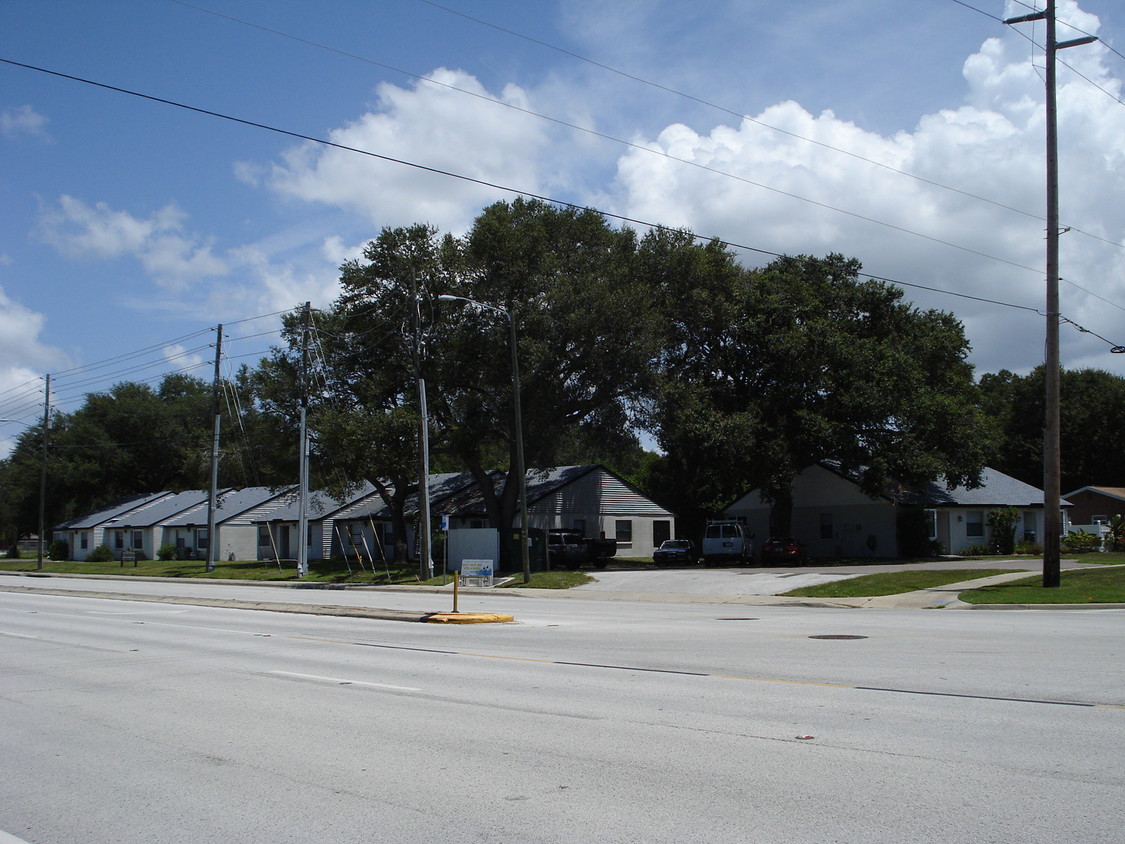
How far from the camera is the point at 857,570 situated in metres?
35.0

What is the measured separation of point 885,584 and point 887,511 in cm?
1976

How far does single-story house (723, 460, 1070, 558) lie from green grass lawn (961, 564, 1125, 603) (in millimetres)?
17721

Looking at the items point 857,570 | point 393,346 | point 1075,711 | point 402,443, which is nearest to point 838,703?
point 1075,711

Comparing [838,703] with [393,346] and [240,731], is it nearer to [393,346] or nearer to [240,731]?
[240,731]

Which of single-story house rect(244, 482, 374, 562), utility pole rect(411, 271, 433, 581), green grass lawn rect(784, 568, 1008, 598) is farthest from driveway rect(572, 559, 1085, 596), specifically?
single-story house rect(244, 482, 374, 562)

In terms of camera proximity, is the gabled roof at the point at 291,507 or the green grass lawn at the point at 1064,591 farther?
the gabled roof at the point at 291,507

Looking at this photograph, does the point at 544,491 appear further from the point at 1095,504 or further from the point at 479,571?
the point at 1095,504

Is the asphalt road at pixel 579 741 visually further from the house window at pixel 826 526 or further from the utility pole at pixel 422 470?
the house window at pixel 826 526

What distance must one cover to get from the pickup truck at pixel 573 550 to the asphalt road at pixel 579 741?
2820cm

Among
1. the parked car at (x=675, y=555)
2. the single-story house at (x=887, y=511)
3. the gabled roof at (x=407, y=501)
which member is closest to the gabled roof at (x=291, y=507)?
the gabled roof at (x=407, y=501)

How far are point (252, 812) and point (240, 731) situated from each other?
270cm

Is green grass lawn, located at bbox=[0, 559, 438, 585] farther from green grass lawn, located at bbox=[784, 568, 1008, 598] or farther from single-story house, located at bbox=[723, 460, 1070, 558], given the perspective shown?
single-story house, located at bbox=[723, 460, 1070, 558]

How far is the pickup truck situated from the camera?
144ft

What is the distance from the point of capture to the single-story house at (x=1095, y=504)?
6222cm
